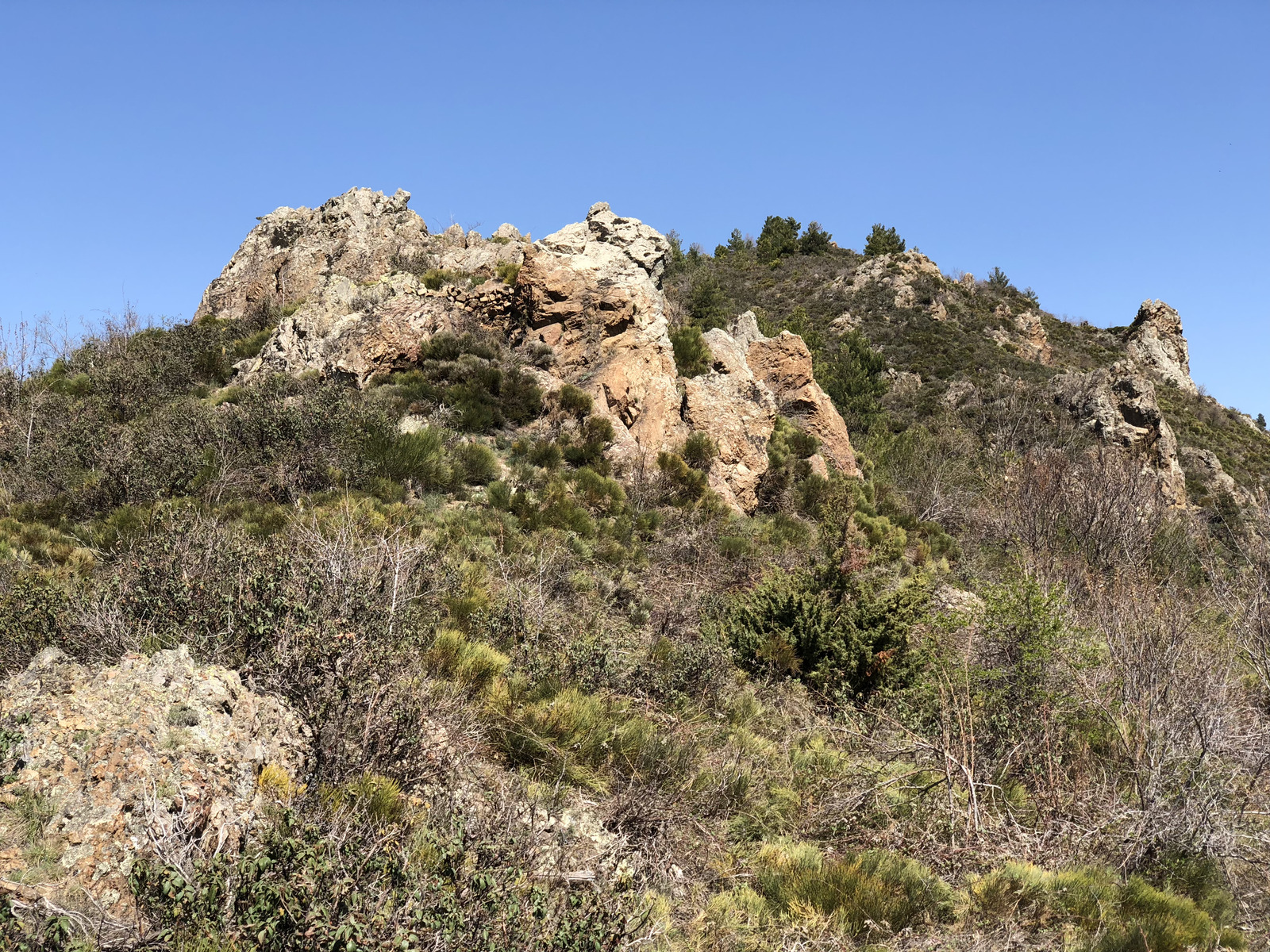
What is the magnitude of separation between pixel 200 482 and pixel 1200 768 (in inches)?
403

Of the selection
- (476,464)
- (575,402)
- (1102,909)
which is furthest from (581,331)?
(1102,909)

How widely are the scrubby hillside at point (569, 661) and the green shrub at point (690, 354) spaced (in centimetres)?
8

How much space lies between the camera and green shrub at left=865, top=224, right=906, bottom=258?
46188 millimetres

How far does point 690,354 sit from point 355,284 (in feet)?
23.2

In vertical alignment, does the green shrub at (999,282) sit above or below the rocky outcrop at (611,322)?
above

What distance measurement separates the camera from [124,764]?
3250 millimetres

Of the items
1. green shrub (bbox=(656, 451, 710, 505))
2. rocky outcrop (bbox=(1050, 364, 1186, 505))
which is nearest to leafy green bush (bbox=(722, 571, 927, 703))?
green shrub (bbox=(656, 451, 710, 505))

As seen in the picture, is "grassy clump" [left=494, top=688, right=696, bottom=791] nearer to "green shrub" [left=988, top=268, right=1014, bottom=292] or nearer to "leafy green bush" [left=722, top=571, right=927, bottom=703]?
"leafy green bush" [left=722, top=571, right=927, bottom=703]

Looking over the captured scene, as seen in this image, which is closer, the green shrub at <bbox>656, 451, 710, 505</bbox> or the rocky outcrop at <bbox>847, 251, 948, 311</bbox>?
the green shrub at <bbox>656, 451, 710, 505</bbox>

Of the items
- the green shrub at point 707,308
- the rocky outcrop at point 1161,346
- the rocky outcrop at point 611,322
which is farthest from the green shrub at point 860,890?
the rocky outcrop at point 1161,346

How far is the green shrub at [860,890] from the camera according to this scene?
399cm

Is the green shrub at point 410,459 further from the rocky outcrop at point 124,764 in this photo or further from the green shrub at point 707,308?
the green shrub at point 707,308

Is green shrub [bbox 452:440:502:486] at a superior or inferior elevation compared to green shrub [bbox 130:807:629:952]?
superior

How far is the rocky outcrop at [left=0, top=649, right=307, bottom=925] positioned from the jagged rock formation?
28.1 feet
